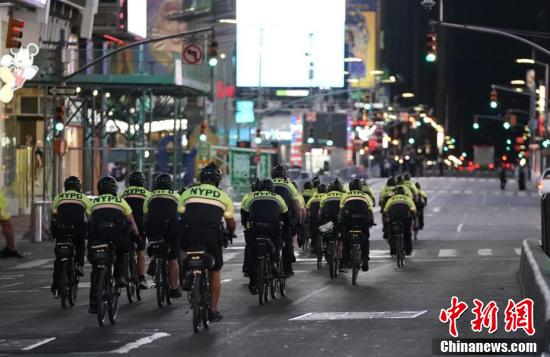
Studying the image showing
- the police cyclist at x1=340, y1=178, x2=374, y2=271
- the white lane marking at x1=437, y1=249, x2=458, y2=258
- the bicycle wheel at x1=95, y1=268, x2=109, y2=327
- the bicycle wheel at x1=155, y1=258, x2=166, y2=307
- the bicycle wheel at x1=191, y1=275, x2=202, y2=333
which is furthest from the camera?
the white lane marking at x1=437, y1=249, x2=458, y2=258

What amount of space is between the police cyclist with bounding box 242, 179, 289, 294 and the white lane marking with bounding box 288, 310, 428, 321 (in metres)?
2.02

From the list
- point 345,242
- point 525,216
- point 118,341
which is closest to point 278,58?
point 525,216

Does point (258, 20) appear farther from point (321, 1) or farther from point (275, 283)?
point (275, 283)

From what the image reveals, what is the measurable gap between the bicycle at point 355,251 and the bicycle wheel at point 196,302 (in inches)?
297

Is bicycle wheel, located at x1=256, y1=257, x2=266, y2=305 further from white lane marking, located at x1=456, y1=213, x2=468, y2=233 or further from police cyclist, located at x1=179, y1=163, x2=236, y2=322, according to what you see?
white lane marking, located at x1=456, y1=213, x2=468, y2=233

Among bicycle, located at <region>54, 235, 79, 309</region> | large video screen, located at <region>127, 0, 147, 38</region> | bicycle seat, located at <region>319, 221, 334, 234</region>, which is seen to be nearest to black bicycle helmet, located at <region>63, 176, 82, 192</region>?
bicycle, located at <region>54, 235, 79, 309</region>

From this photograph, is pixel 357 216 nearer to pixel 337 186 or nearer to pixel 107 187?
pixel 337 186

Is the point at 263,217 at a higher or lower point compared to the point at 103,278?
higher

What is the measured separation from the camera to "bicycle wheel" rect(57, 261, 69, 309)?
63.6 ft

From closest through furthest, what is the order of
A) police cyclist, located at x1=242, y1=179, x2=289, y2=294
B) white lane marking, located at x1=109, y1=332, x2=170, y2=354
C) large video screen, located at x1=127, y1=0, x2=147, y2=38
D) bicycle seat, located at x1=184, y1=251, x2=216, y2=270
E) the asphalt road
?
white lane marking, located at x1=109, y1=332, x2=170, y2=354
the asphalt road
bicycle seat, located at x1=184, y1=251, x2=216, y2=270
police cyclist, located at x1=242, y1=179, x2=289, y2=294
large video screen, located at x1=127, y1=0, x2=147, y2=38

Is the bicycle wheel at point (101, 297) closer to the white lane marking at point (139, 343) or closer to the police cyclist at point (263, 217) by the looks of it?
the white lane marking at point (139, 343)

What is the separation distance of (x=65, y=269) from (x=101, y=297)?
2.71 meters

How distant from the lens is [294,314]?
18.1m

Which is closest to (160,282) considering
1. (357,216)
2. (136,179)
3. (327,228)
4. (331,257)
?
(136,179)
